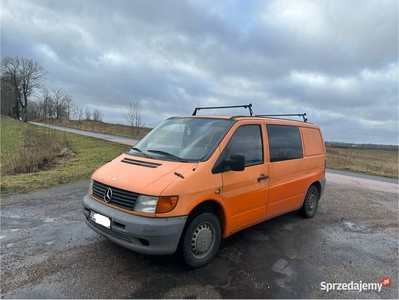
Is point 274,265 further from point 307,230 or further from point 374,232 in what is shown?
point 374,232

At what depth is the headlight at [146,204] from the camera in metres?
3.00

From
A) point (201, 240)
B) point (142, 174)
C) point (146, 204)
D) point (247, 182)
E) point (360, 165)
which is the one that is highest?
point (142, 174)

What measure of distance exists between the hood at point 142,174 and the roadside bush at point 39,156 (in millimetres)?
8177

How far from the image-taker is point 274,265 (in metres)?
3.56

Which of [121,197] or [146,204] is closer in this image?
[146,204]

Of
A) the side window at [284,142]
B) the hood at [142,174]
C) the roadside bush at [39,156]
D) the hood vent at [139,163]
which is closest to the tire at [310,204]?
the side window at [284,142]

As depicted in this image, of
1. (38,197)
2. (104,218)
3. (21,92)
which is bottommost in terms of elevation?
(38,197)

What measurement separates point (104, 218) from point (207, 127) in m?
1.93

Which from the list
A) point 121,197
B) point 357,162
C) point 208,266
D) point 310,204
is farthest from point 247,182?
point 357,162

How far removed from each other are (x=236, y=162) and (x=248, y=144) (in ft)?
2.39

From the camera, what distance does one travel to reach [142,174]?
331 cm

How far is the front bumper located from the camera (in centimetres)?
296

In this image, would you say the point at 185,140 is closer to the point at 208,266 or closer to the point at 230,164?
the point at 230,164

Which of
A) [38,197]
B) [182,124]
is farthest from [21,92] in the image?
[182,124]
